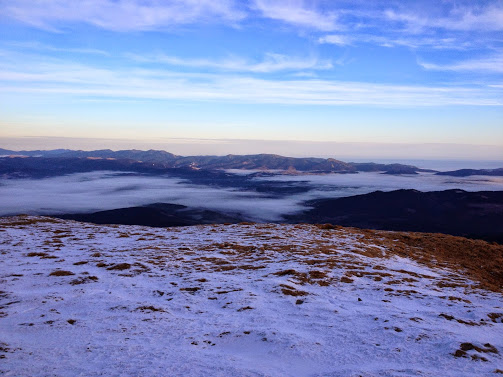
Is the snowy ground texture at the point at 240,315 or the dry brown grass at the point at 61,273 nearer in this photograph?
the snowy ground texture at the point at 240,315

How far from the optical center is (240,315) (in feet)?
36.1

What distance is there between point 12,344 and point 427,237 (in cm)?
2995

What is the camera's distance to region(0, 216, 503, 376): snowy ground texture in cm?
786

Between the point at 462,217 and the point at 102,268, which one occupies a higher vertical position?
the point at 102,268

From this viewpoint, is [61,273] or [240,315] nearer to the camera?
[240,315]

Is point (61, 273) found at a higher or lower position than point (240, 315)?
lower

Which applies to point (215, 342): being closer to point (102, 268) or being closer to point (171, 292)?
point (171, 292)

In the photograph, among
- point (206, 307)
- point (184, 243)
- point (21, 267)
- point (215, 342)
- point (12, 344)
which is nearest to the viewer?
point (12, 344)

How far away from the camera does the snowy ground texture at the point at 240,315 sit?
25.8 ft

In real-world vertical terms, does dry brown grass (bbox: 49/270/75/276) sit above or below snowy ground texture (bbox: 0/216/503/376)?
below

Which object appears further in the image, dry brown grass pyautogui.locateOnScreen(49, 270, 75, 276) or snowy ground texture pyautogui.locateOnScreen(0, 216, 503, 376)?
dry brown grass pyautogui.locateOnScreen(49, 270, 75, 276)

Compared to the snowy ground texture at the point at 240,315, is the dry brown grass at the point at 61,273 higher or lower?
lower

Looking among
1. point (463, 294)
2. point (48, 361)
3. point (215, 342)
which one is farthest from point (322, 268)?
point (48, 361)

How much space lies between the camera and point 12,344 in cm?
844
